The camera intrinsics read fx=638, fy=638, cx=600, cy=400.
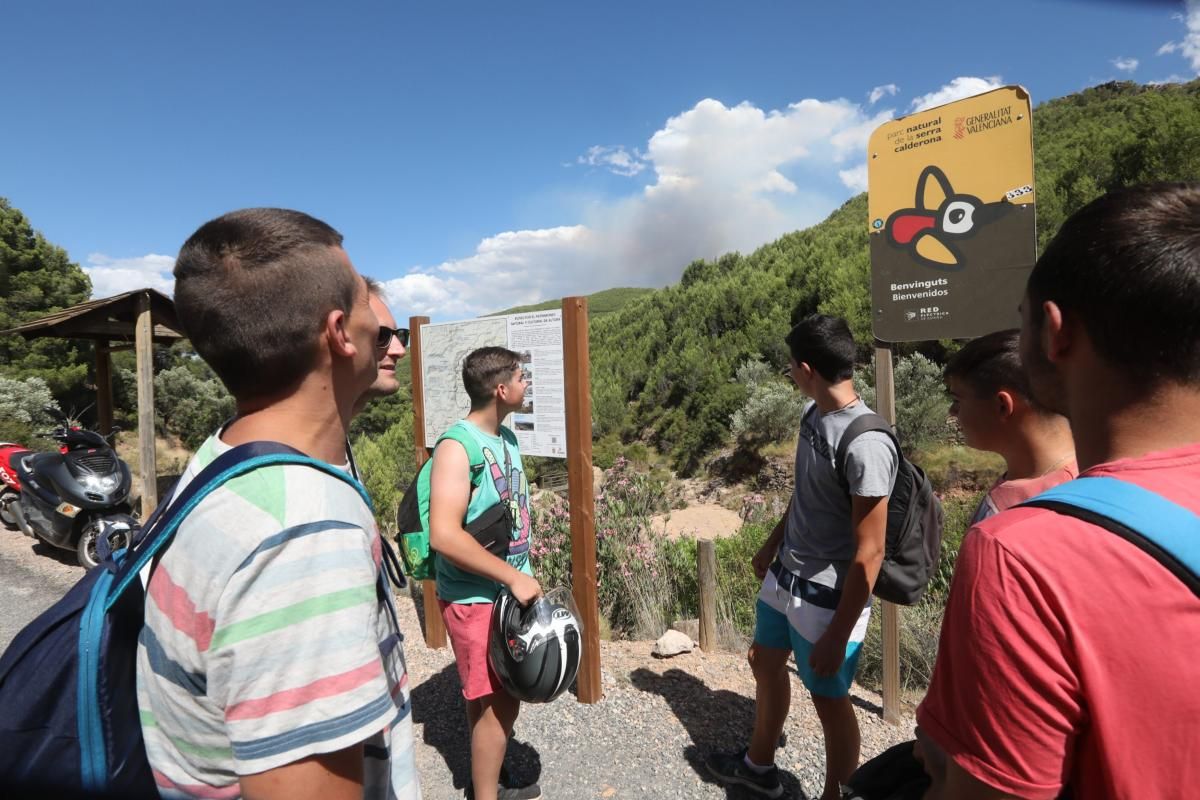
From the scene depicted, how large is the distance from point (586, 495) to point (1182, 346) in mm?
3042

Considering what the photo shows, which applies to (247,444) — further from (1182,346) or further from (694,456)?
(694,456)

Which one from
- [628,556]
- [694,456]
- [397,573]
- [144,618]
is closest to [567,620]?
[397,573]

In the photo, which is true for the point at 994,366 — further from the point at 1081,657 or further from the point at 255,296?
the point at 255,296

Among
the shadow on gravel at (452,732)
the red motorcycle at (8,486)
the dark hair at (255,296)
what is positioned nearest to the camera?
the dark hair at (255,296)

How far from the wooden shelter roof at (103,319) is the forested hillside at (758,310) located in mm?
10052

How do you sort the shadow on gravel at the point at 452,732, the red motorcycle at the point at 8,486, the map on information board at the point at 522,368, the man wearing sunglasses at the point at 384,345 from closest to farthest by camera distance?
1. the man wearing sunglasses at the point at 384,345
2. the shadow on gravel at the point at 452,732
3. the map on information board at the point at 522,368
4. the red motorcycle at the point at 8,486

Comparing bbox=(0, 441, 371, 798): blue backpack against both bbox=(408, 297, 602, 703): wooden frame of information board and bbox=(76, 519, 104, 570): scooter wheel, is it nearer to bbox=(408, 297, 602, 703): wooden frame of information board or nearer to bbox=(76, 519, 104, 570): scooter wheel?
bbox=(408, 297, 602, 703): wooden frame of information board

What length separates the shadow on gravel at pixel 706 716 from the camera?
9.85 ft

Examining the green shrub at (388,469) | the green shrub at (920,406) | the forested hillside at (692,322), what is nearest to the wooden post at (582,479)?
the green shrub at (388,469)

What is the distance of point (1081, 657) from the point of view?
30.6 inches

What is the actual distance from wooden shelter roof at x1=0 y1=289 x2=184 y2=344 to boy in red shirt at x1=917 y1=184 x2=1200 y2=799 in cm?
892

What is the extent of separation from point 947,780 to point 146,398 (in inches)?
368

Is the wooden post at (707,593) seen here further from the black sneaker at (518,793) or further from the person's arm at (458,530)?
the person's arm at (458,530)

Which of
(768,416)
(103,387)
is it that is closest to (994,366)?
(768,416)
